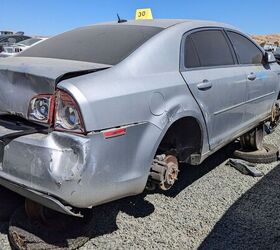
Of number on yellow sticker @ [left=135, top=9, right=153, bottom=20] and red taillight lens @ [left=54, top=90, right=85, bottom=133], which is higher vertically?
number on yellow sticker @ [left=135, top=9, right=153, bottom=20]

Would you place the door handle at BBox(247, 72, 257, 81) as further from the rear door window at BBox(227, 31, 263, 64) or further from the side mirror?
the side mirror

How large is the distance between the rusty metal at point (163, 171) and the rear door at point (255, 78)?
1.57 meters

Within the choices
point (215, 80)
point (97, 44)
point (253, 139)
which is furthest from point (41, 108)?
point (253, 139)

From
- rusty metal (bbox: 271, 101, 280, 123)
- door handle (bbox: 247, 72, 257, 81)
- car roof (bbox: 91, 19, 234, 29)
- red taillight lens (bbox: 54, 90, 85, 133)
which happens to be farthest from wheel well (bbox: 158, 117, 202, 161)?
rusty metal (bbox: 271, 101, 280, 123)

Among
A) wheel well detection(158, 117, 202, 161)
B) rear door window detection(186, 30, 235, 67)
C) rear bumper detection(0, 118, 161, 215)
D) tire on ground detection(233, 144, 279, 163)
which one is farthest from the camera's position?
tire on ground detection(233, 144, 279, 163)

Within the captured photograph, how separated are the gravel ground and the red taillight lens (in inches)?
38.9

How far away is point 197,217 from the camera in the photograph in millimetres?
3334

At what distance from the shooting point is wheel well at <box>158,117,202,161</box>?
3.24 metres

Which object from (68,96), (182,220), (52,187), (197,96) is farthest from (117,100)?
(182,220)

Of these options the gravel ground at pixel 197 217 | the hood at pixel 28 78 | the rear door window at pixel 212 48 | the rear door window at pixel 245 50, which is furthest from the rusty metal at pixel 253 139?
the hood at pixel 28 78

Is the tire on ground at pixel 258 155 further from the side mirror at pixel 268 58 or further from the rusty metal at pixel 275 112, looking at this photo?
the side mirror at pixel 268 58

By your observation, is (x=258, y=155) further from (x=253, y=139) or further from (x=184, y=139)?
(x=184, y=139)

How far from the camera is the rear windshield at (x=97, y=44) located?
3000 mm

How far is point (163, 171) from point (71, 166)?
0.82 metres
